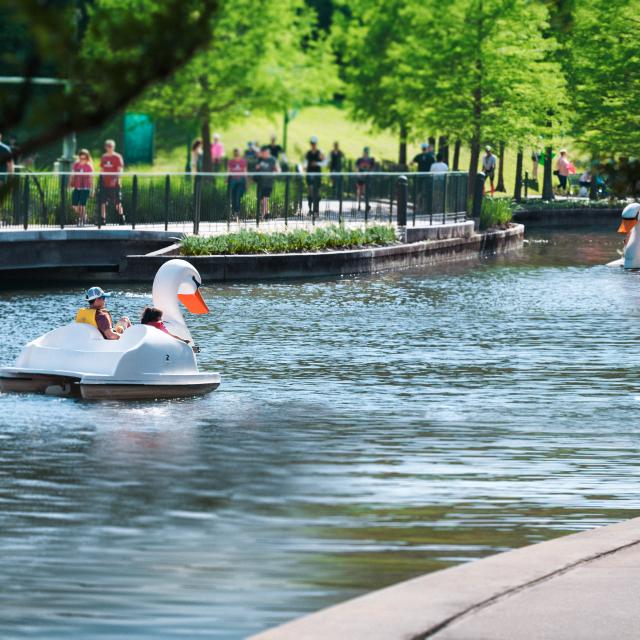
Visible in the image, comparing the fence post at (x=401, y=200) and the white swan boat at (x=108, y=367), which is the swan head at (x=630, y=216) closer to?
the fence post at (x=401, y=200)

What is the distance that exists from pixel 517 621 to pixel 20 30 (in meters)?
52.3

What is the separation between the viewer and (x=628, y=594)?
8016 millimetres

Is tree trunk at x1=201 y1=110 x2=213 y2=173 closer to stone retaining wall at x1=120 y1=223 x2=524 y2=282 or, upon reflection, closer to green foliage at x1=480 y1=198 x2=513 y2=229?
green foliage at x1=480 y1=198 x2=513 y2=229

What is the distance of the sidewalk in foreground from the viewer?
726 centimetres

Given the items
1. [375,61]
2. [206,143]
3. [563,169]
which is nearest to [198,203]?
[206,143]

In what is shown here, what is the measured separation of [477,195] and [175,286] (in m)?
24.6

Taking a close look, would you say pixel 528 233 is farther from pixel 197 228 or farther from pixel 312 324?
pixel 312 324

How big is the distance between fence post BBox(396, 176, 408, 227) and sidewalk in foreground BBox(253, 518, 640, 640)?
30474mm

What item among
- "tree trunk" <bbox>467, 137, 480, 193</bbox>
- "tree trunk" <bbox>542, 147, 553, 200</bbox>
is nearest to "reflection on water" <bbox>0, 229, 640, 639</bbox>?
"tree trunk" <bbox>467, 137, 480, 193</bbox>

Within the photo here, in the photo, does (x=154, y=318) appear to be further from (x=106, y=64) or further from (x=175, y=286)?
(x=106, y=64)

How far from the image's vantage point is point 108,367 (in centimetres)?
1852

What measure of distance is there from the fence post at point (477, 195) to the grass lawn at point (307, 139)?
77.4 ft

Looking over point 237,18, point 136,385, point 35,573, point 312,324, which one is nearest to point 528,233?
point 237,18

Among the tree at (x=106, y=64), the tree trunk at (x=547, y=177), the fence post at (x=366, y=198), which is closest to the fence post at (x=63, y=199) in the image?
the fence post at (x=366, y=198)
